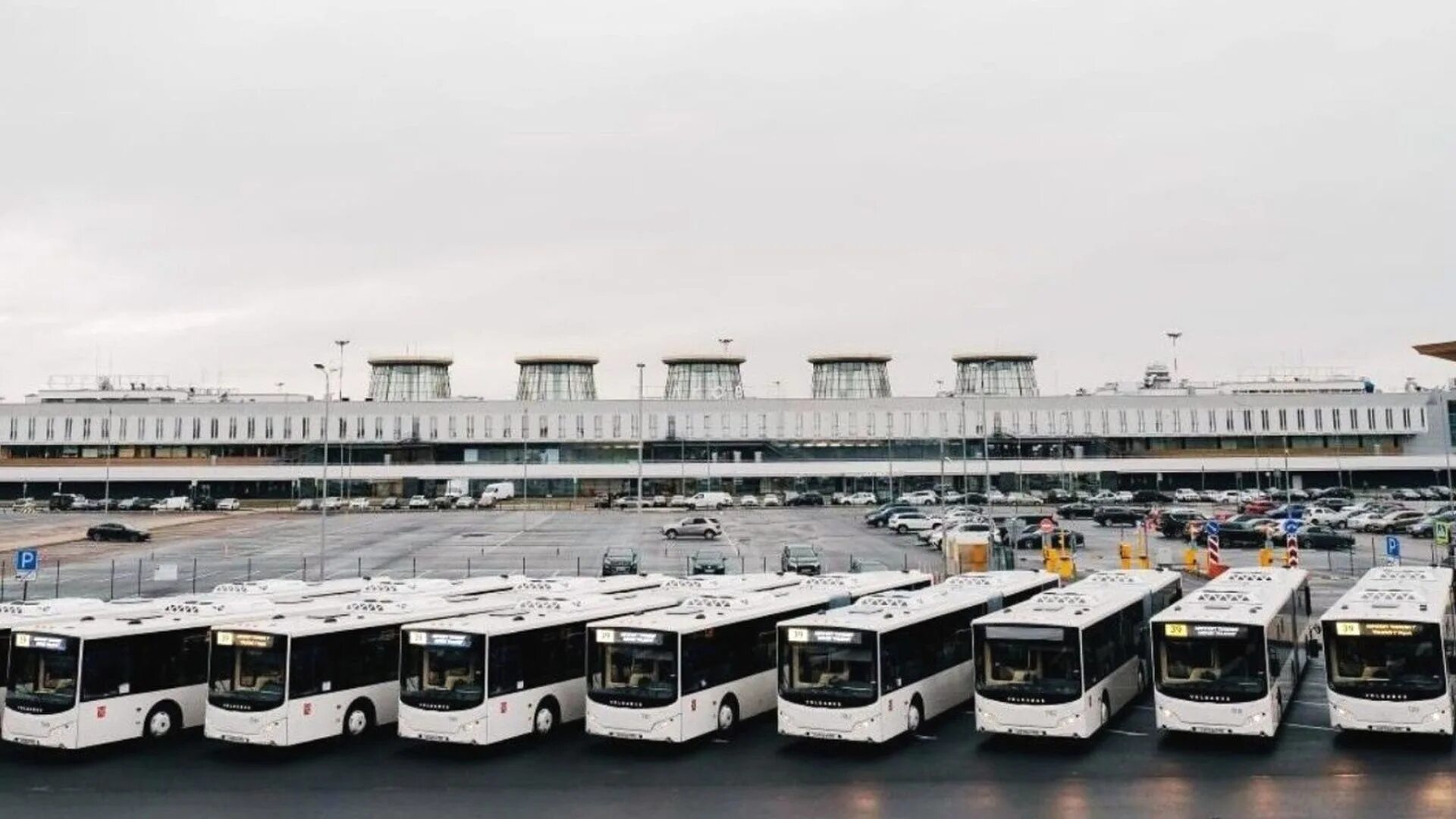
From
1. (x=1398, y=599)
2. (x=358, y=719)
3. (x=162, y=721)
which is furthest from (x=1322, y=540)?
(x=162, y=721)

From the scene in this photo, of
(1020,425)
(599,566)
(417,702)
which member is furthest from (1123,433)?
(417,702)

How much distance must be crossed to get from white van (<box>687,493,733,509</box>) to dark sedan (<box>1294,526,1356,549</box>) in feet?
185

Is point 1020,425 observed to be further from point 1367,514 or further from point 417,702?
point 417,702

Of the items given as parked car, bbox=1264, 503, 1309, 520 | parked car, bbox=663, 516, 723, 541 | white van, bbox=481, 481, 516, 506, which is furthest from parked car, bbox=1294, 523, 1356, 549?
white van, bbox=481, 481, 516, 506

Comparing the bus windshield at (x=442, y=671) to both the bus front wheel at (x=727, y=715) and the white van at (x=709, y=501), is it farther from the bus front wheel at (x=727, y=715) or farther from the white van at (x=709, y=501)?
the white van at (x=709, y=501)

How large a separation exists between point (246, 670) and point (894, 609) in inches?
420

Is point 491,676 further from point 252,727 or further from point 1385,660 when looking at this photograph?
point 1385,660

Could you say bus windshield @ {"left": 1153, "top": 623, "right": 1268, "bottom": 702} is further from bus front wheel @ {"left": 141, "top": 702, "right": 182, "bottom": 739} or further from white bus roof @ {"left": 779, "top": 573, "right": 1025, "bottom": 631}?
bus front wheel @ {"left": 141, "top": 702, "right": 182, "bottom": 739}

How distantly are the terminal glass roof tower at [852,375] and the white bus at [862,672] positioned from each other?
156m

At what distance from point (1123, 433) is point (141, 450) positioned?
11371 centimetres

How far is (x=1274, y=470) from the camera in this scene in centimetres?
11662

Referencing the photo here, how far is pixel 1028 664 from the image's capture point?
16.7 metres

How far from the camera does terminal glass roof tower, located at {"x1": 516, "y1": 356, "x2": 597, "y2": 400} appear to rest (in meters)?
169

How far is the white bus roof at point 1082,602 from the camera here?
16.9 meters
